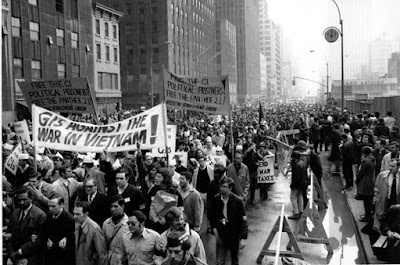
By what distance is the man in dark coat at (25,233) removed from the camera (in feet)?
20.2

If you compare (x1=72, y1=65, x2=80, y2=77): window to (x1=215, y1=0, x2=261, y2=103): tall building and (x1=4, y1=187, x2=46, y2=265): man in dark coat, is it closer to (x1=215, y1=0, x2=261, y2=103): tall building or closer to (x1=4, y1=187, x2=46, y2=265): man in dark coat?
(x1=4, y1=187, x2=46, y2=265): man in dark coat

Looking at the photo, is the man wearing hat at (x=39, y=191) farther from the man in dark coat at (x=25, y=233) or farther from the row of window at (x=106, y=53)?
the row of window at (x=106, y=53)

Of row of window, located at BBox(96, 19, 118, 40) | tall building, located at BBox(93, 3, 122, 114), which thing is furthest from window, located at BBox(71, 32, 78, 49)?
row of window, located at BBox(96, 19, 118, 40)

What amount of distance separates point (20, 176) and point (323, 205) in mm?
7323

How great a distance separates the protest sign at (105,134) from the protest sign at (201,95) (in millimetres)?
1952

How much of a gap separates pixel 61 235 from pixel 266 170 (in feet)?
26.0

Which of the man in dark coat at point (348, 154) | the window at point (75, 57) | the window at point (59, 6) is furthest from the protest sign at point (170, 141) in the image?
the window at point (75, 57)

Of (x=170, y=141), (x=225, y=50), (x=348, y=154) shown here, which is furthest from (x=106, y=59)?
(x=225, y=50)

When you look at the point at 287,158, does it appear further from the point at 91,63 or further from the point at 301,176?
the point at 91,63

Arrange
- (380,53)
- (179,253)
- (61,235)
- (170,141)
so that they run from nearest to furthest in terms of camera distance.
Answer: (179,253) < (61,235) < (170,141) < (380,53)

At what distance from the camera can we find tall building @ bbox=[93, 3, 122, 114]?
180 ft

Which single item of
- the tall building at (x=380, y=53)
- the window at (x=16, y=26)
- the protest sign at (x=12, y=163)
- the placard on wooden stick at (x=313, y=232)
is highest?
the tall building at (x=380, y=53)

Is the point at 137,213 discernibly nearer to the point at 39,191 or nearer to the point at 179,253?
the point at 179,253

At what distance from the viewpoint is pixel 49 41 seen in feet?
137
